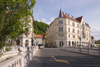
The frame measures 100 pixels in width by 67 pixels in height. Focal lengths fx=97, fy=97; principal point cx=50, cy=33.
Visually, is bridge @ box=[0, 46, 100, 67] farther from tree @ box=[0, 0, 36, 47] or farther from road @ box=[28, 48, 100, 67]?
tree @ box=[0, 0, 36, 47]

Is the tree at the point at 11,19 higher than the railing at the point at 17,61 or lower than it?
higher

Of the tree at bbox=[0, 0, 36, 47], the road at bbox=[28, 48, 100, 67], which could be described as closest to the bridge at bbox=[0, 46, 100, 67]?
the road at bbox=[28, 48, 100, 67]

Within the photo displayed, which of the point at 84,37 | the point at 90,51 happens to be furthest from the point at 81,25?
the point at 90,51

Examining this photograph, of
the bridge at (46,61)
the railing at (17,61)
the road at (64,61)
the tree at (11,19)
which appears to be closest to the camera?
the railing at (17,61)

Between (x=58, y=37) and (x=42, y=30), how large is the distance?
69021 mm

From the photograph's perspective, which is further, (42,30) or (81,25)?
(42,30)

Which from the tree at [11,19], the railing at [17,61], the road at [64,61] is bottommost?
the road at [64,61]

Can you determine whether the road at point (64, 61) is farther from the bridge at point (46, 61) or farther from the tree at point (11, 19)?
the tree at point (11, 19)

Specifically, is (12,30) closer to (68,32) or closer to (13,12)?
(13,12)

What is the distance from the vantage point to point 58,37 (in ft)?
175

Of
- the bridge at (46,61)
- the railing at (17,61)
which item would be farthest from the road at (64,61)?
the railing at (17,61)

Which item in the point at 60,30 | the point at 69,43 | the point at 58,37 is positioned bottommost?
the point at 69,43

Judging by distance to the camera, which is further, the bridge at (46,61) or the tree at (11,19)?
the tree at (11,19)

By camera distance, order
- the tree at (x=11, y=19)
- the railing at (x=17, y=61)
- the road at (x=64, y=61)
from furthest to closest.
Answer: the road at (x=64, y=61) → the tree at (x=11, y=19) → the railing at (x=17, y=61)
